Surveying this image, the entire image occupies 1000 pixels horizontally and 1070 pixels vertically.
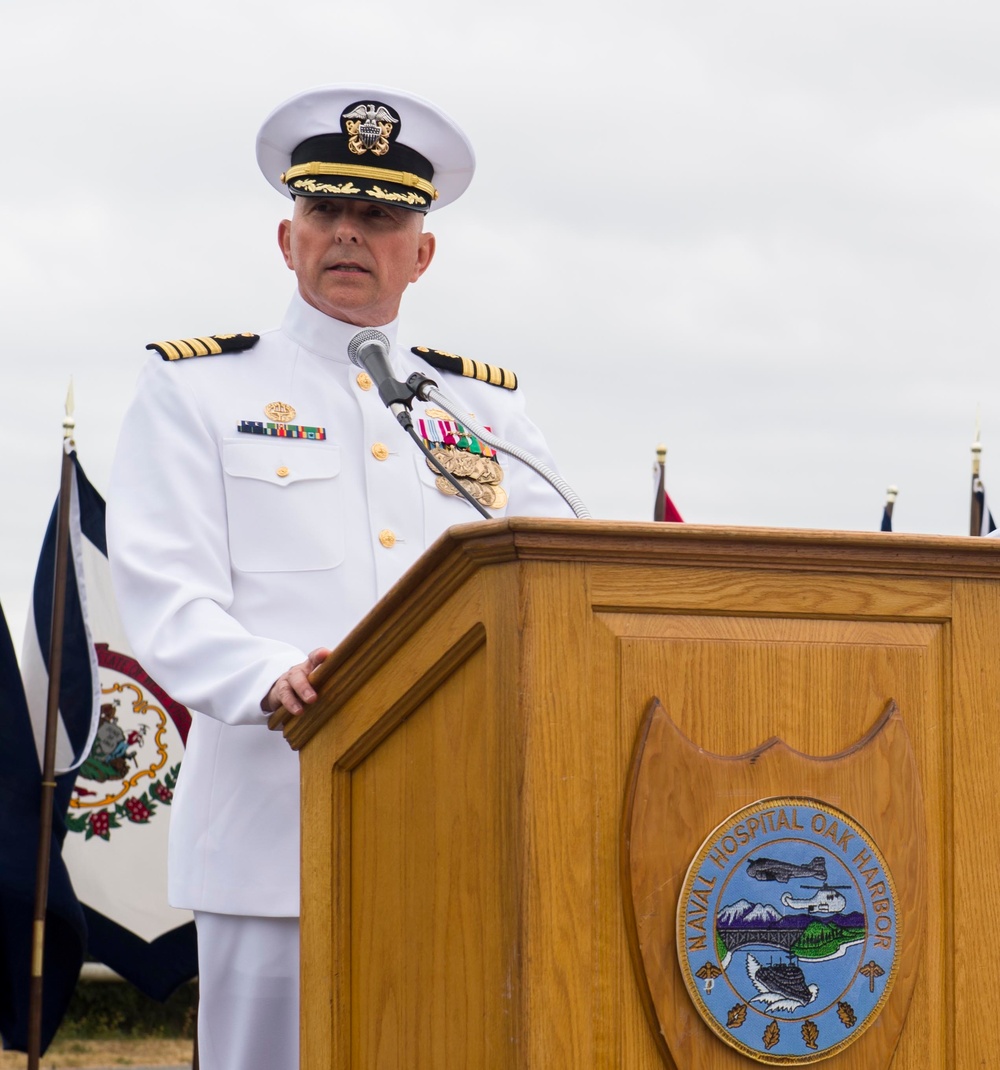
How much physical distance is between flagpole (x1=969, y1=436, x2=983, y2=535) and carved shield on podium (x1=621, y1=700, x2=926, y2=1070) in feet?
17.5

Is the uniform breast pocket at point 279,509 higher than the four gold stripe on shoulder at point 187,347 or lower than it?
lower

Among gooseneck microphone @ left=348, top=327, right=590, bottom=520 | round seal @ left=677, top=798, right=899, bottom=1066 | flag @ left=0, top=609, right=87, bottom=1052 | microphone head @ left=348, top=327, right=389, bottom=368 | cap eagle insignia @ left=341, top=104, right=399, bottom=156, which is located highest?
cap eagle insignia @ left=341, top=104, right=399, bottom=156

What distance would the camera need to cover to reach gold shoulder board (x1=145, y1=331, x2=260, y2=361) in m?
2.58

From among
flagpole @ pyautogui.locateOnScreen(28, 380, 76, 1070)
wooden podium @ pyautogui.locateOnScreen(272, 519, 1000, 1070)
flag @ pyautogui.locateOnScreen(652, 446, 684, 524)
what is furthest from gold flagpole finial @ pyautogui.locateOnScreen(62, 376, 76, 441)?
wooden podium @ pyautogui.locateOnScreen(272, 519, 1000, 1070)

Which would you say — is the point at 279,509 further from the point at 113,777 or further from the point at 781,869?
the point at 113,777

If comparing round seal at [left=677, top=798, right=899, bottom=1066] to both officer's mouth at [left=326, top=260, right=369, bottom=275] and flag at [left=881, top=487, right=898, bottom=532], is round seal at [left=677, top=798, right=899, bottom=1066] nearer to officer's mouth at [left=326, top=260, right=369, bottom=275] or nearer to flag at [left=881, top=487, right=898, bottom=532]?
officer's mouth at [left=326, top=260, right=369, bottom=275]

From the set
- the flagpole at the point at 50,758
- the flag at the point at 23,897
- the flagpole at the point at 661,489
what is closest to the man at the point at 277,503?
the flagpole at the point at 50,758

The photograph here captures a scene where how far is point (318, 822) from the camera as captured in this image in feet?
6.68

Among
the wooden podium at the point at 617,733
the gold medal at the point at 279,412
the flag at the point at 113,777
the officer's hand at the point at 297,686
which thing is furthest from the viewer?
the flag at the point at 113,777

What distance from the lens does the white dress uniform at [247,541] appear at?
7.66 ft

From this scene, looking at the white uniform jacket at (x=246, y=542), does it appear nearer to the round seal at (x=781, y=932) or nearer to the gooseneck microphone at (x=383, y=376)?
the gooseneck microphone at (x=383, y=376)

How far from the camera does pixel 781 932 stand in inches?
61.0

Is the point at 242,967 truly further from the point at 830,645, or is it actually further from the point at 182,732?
the point at 182,732

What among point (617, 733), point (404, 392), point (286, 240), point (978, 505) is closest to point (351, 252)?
point (286, 240)
